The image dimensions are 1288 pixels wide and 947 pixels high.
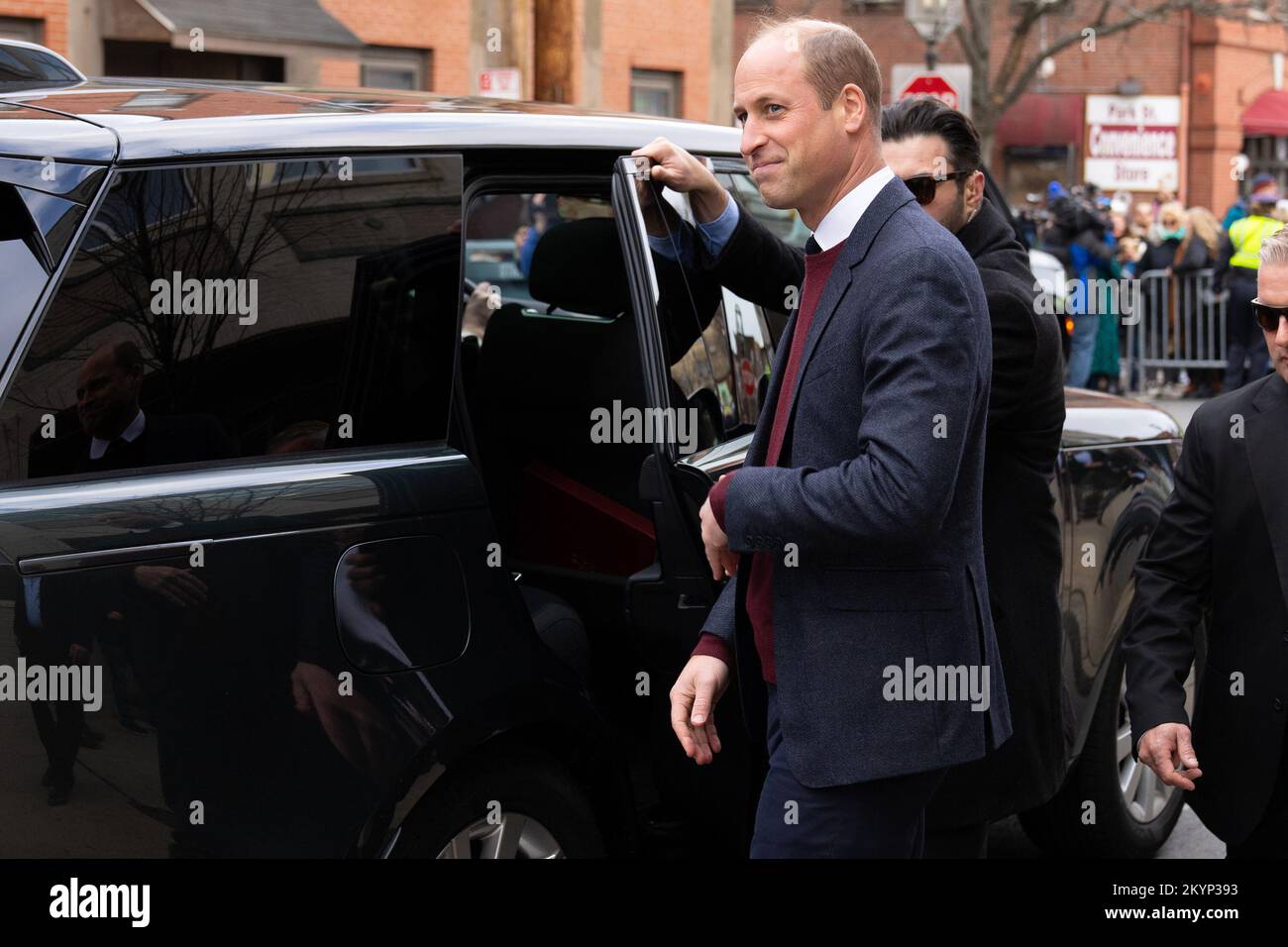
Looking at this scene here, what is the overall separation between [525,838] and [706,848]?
57 cm

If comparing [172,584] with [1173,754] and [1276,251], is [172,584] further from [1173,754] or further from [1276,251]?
[1276,251]

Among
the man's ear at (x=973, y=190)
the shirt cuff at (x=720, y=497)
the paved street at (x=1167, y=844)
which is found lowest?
the paved street at (x=1167, y=844)

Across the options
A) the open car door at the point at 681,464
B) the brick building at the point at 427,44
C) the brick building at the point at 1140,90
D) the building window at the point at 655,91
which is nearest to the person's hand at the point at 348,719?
the open car door at the point at 681,464

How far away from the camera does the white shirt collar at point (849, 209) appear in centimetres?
260

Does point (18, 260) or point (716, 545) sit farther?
point (716, 545)

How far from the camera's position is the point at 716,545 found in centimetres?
261

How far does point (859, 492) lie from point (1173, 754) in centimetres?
105

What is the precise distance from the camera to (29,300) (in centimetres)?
247

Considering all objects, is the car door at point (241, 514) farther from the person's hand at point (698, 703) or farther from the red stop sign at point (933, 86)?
the red stop sign at point (933, 86)

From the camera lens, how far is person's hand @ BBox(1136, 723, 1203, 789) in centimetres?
305

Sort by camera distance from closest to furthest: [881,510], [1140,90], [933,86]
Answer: [881,510] < [933,86] < [1140,90]

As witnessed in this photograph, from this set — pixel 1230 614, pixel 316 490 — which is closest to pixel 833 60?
pixel 316 490

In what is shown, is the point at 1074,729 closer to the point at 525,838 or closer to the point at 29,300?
the point at 525,838

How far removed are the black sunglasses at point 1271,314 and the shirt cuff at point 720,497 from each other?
1023 mm
